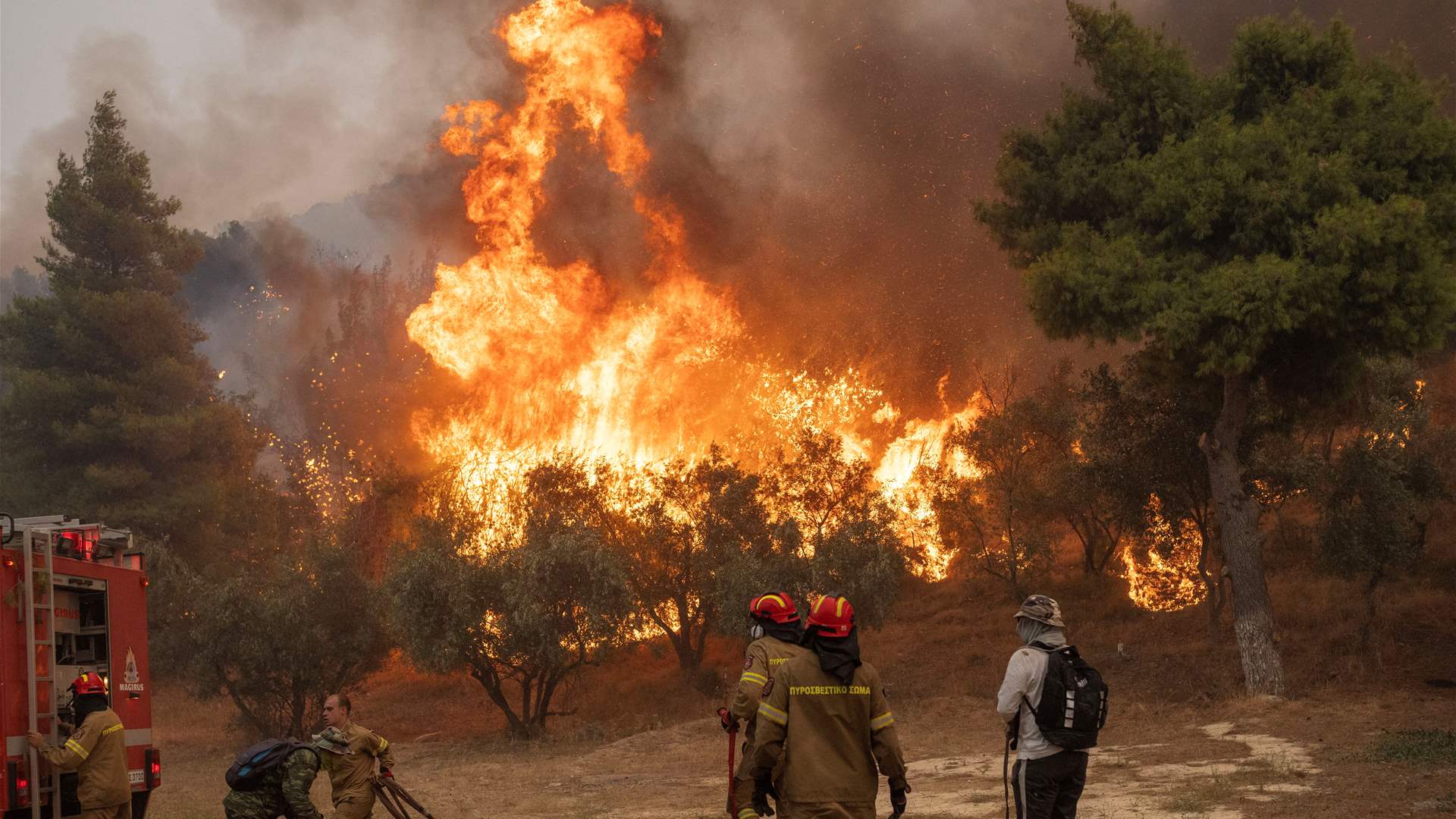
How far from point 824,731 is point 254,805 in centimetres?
619

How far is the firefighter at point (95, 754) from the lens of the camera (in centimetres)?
1186

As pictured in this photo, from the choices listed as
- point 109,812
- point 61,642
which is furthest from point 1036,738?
point 61,642

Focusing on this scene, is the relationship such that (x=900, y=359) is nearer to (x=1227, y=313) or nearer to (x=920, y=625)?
(x=920, y=625)

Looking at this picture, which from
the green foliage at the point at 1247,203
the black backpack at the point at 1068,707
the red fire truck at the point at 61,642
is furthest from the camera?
the green foliage at the point at 1247,203

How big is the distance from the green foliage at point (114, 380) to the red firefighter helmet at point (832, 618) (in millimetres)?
55827

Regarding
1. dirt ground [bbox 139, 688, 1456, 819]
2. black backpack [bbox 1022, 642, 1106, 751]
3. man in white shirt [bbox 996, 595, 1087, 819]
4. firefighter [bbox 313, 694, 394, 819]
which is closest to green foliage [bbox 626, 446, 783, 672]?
dirt ground [bbox 139, 688, 1456, 819]

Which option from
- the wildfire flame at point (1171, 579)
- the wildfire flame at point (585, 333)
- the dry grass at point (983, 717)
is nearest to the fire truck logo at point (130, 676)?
the dry grass at point (983, 717)

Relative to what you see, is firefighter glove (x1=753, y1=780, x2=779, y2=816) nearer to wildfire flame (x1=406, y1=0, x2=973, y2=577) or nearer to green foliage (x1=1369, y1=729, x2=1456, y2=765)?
green foliage (x1=1369, y1=729, x2=1456, y2=765)

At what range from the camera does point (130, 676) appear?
14867 mm

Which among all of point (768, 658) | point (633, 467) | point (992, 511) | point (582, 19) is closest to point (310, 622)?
point (633, 467)

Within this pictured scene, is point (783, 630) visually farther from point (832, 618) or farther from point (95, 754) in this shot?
point (95, 754)

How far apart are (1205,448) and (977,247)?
41767 mm

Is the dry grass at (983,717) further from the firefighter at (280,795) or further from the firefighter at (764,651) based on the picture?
the firefighter at (280,795)

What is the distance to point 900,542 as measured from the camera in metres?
44.0
